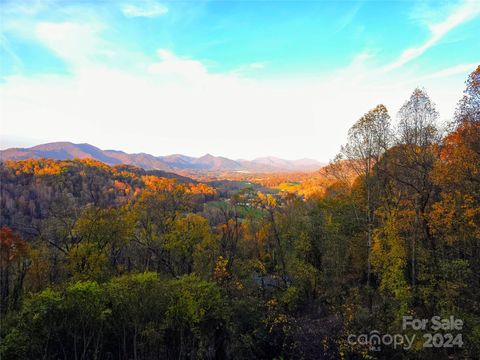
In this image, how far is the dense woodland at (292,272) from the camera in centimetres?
1579

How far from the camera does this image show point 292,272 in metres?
28.0

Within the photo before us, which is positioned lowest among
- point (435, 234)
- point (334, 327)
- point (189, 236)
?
point (334, 327)

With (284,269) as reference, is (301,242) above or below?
above

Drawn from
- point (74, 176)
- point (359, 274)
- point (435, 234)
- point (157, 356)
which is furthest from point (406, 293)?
point (74, 176)

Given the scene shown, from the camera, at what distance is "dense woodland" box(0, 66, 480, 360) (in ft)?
51.8

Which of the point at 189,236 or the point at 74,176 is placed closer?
the point at 189,236

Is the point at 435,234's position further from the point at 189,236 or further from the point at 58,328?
the point at 58,328

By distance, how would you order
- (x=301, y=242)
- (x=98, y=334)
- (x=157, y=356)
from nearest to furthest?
1. (x=98, y=334)
2. (x=157, y=356)
3. (x=301, y=242)

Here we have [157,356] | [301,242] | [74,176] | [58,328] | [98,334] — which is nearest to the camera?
[58,328]

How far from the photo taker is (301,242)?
2978 cm

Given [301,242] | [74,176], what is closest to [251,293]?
[301,242]

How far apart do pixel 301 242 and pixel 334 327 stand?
436 inches

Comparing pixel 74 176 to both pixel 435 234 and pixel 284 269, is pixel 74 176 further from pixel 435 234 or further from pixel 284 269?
pixel 435 234

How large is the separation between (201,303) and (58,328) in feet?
25.1
